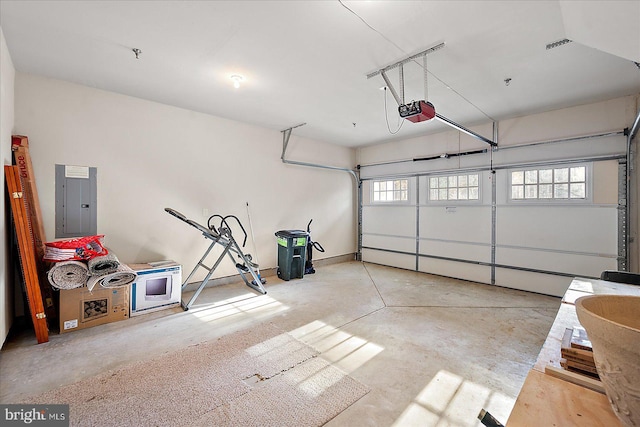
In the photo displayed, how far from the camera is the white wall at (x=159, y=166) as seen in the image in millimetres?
3217

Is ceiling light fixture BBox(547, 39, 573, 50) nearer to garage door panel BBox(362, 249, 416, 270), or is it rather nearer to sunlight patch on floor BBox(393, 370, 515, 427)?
sunlight patch on floor BBox(393, 370, 515, 427)

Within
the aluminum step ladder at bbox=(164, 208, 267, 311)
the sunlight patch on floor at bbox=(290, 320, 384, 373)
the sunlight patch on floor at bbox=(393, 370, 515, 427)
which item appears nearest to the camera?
the sunlight patch on floor at bbox=(393, 370, 515, 427)

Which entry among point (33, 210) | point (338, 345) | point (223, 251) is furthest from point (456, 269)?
point (33, 210)

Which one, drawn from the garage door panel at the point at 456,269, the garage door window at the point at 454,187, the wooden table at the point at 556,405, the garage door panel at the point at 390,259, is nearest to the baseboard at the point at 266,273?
the garage door panel at the point at 390,259

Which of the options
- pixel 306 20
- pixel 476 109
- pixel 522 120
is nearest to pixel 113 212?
pixel 306 20

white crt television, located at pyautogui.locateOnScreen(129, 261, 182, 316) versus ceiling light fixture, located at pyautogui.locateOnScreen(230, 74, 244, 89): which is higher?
ceiling light fixture, located at pyautogui.locateOnScreen(230, 74, 244, 89)

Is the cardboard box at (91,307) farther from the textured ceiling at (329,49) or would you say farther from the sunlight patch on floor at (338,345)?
the textured ceiling at (329,49)

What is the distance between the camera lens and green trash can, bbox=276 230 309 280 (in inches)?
194

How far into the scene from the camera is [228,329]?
3008 millimetres

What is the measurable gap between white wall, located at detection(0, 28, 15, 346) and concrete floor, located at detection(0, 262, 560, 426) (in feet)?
0.98

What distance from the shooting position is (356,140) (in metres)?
6.15

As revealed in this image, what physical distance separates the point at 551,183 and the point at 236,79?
15.7ft

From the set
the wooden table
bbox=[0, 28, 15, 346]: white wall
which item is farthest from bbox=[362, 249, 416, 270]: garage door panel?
bbox=[0, 28, 15, 346]: white wall

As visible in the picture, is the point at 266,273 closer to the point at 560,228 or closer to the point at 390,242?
the point at 390,242
